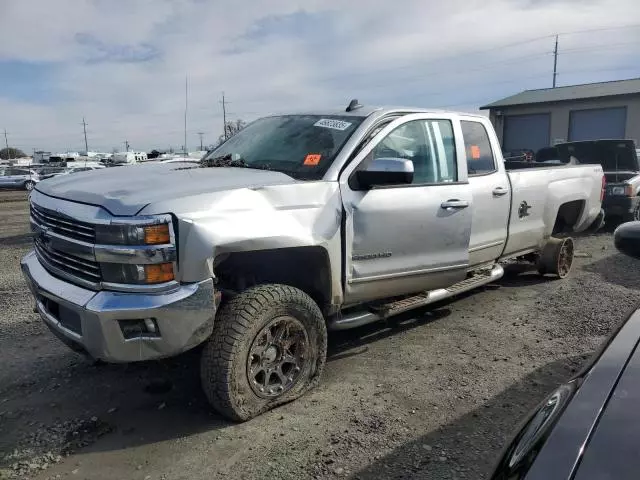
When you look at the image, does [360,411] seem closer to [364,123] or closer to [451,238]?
[451,238]

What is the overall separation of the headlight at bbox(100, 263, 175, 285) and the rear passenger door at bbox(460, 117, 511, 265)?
2.83 metres

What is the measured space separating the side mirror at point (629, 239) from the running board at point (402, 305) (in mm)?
1883

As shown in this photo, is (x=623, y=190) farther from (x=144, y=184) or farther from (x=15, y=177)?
(x=15, y=177)

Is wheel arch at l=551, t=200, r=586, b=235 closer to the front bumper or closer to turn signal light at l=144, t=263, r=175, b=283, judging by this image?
the front bumper

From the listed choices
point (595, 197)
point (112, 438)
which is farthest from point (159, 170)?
point (595, 197)

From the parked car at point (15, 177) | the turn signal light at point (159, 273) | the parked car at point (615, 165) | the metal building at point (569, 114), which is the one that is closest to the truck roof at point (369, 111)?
the turn signal light at point (159, 273)

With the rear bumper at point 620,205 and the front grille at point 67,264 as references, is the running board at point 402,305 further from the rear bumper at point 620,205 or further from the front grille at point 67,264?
the rear bumper at point 620,205

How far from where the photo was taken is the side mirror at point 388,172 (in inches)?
147

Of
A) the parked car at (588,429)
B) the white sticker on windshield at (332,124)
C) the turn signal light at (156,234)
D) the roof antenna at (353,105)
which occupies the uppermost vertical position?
the roof antenna at (353,105)

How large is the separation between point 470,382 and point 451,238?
117 cm

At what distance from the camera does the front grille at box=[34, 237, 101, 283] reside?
122 inches

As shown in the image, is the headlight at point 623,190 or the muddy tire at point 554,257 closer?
the muddy tire at point 554,257

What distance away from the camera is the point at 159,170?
13.0 ft

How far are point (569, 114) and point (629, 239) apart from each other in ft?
106
